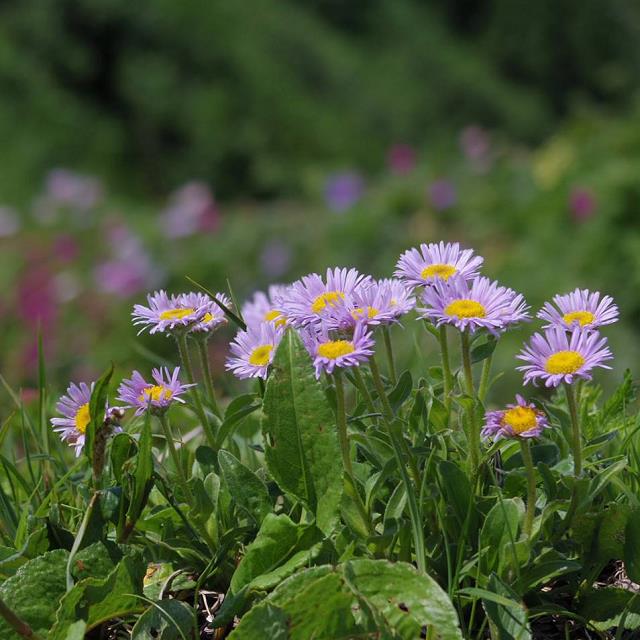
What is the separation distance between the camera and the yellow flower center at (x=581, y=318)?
111 centimetres

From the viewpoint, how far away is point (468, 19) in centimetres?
1196

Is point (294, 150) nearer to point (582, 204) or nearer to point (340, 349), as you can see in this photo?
point (582, 204)

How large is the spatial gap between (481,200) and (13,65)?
219 inches

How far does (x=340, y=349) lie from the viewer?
3.35 feet

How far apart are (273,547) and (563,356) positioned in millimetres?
392

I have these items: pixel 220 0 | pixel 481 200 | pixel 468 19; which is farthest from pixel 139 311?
pixel 468 19

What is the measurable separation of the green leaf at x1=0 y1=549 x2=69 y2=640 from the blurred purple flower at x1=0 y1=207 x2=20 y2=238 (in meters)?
5.98

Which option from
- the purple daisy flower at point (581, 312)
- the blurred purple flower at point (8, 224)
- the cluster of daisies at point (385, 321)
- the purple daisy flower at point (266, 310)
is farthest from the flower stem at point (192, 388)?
the blurred purple flower at point (8, 224)

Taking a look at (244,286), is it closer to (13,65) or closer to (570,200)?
(570,200)

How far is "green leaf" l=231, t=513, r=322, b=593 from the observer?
3.53ft

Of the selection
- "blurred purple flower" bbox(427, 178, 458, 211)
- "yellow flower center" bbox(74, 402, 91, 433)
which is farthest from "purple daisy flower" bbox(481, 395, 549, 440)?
"blurred purple flower" bbox(427, 178, 458, 211)

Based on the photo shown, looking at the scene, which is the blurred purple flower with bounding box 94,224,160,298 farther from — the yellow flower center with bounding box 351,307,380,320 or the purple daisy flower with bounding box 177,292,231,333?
the yellow flower center with bounding box 351,307,380,320

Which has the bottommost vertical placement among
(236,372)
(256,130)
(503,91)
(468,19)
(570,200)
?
(236,372)

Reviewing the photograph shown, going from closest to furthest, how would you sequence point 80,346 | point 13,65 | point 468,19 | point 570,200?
point 570,200
point 80,346
point 13,65
point 468,19
